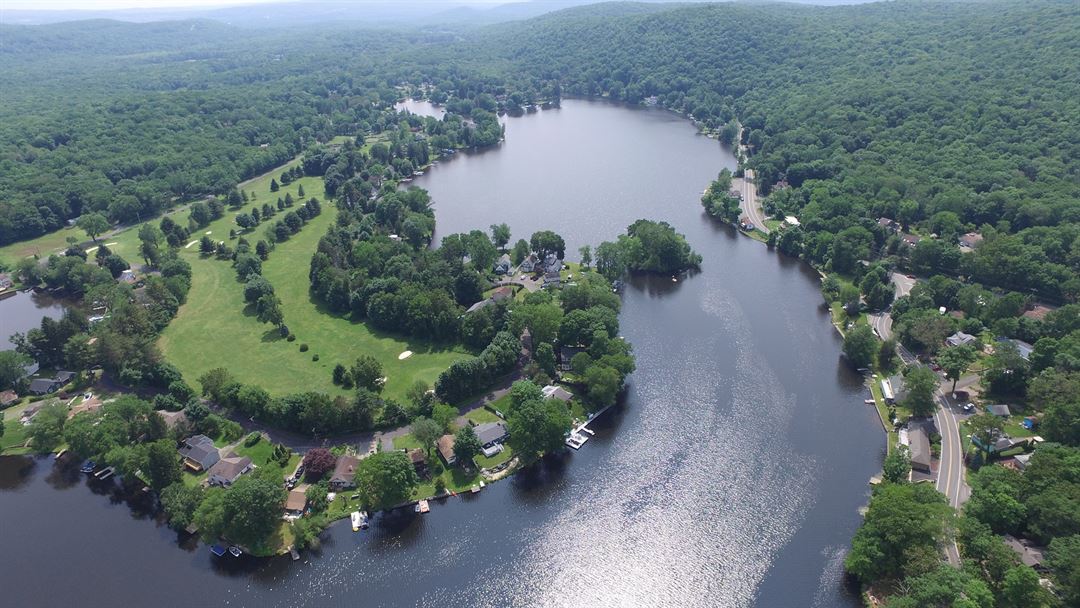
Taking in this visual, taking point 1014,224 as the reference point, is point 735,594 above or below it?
below

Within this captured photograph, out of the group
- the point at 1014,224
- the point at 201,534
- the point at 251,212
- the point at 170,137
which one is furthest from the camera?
the point at 170,137

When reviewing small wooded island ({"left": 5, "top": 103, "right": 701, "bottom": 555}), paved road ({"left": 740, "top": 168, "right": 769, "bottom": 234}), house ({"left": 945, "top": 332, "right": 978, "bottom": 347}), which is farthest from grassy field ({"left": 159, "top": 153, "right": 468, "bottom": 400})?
paved road ({"left": 740, "top": 168, "right": 769, "bottom": 234})

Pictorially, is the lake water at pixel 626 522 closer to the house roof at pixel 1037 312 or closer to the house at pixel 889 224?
the house roof at pixel 1037 312

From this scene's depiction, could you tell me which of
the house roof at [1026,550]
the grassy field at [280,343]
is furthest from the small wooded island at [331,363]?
the house roof at [1026,550]

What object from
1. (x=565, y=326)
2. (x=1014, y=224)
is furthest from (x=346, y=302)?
(x=1014, y=224)

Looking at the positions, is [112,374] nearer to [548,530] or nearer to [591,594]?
[548,530]

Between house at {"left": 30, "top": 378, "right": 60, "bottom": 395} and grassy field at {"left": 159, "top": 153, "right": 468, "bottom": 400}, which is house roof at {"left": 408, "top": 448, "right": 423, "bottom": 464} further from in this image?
house at {"left": 30, "top": 378, "right": 60, "bottom": 395}

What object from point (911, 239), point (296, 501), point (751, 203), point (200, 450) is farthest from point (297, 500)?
point (751, 203)
